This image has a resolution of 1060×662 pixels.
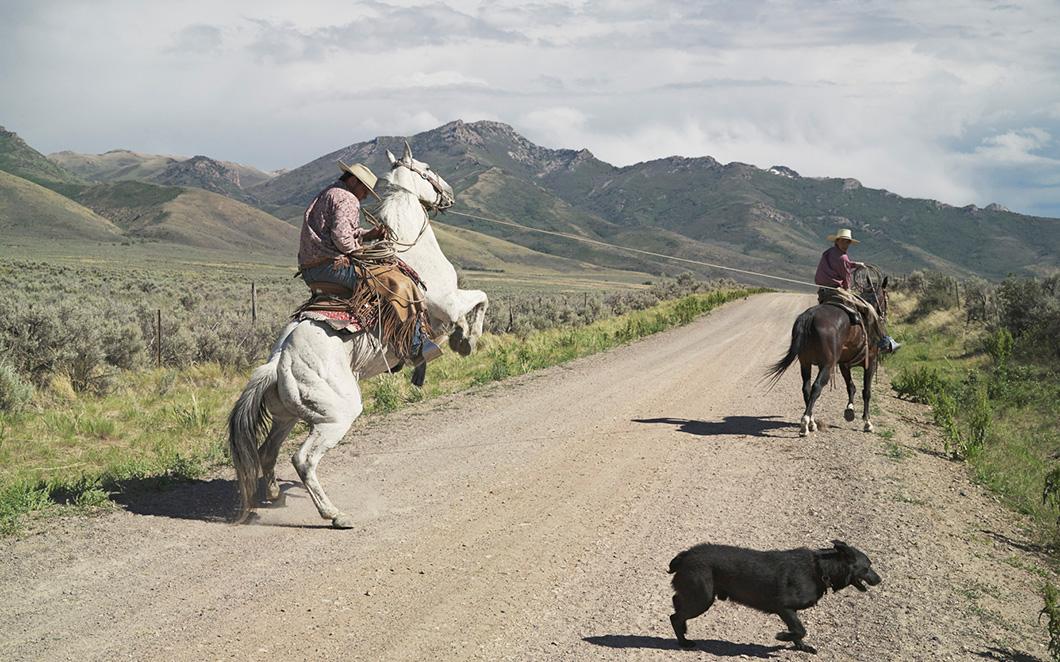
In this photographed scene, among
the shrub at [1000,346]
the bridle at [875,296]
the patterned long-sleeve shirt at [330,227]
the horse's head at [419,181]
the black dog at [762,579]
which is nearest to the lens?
the black dog at [762,579]

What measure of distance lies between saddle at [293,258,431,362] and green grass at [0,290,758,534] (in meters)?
2.64

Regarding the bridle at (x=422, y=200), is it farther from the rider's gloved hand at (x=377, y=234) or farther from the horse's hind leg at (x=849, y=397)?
the horse's hind leg at (x=849, y=397)

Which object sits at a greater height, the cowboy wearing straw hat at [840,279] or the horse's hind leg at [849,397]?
the cowboy wearing straw hat at [840,279]

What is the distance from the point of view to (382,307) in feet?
26.3

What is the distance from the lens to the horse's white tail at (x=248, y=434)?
290 inches

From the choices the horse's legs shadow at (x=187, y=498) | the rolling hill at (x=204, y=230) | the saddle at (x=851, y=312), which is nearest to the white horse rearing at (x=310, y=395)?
the horse's legs shadow at (x=187, y=498)

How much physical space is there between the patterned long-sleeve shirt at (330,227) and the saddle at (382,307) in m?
0.27

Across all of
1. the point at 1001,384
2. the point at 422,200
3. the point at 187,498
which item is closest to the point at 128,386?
the point at 187,498

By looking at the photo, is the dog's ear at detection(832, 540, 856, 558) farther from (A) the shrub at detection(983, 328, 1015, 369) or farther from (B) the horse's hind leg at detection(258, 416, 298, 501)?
(A) the shrub at detection(983, 328, 1015, 369)

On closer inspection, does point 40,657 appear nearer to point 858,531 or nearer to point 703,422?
point 858,531

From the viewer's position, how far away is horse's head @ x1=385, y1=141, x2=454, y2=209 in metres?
8.70

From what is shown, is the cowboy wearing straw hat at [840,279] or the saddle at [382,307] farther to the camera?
Answer: the cowboy wearing straw hat at [840,279]

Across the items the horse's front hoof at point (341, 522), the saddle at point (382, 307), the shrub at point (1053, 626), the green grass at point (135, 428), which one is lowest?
the green grass at point (135, 428)

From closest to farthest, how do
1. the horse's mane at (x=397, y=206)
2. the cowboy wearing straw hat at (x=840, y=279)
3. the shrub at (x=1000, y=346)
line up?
the horse's mane at (x=397, y=206)
the cowboy wearing straw hat at (x=840, y=279)
the shrub at (x=1000, y=346)
